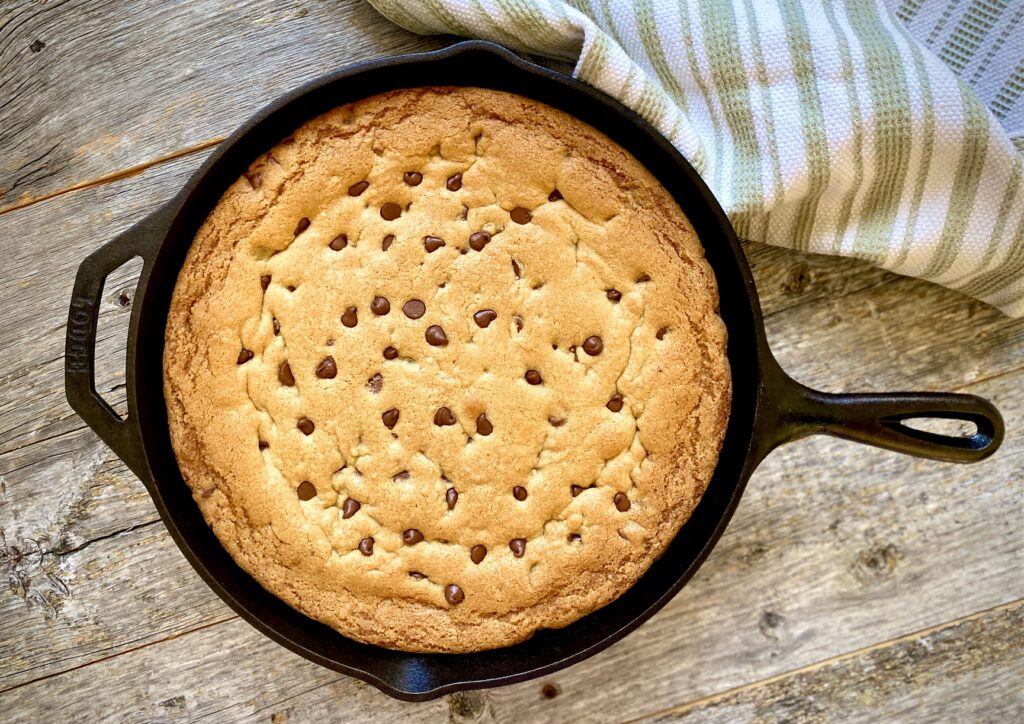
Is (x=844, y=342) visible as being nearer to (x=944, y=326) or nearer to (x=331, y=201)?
(x=944, y=326)

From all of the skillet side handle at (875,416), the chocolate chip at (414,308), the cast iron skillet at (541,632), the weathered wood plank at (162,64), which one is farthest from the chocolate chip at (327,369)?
the skillet side handle at (875,416)

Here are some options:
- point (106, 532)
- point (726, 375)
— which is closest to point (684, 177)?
point (726, 375)

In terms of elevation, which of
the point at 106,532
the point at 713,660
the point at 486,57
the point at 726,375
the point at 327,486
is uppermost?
the point at 486,57

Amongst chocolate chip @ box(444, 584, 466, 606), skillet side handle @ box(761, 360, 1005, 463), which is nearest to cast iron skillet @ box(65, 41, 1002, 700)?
skillet side handle @ box(761, 360, 1005, 463)

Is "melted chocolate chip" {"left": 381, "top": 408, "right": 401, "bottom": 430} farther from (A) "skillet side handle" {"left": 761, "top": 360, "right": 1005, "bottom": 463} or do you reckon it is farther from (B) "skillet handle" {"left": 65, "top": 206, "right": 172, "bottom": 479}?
(A) "skillet side handle" {"left": 761, "top": 360, "right": 1005, "bottom": 463}

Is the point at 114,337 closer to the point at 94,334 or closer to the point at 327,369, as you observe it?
the point at 94,334

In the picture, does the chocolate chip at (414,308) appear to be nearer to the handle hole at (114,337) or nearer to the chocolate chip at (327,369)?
the chocolate chip at (327,369)

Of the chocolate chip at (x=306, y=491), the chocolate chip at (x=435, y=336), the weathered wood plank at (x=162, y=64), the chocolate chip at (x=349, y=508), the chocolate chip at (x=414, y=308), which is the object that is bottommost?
the chocolate chip at (x=349, y=508)
